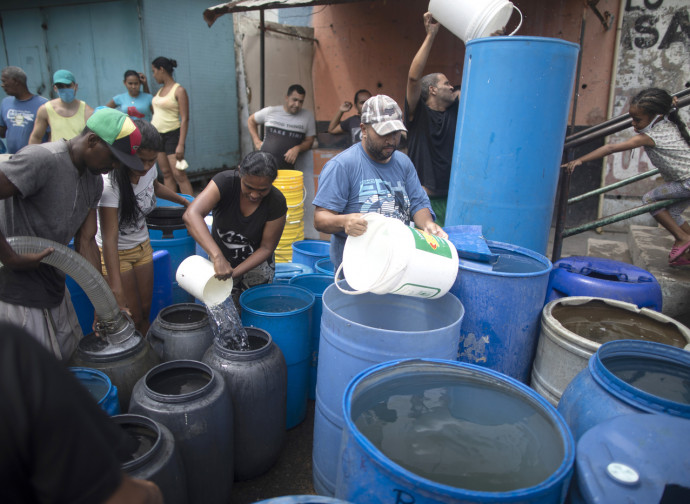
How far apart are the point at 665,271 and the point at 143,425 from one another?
3.82m

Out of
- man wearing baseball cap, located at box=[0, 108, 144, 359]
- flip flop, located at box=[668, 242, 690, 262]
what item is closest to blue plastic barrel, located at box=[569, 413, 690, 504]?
man wearing baseball cap, located at box=[0, 108, 144, 359]

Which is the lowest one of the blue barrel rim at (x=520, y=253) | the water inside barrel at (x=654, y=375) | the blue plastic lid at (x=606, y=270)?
the water inside barrel at (x=654, y=375)

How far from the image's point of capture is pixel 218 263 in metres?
2.50

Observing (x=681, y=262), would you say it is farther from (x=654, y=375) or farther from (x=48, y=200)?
(x=48, y=200)

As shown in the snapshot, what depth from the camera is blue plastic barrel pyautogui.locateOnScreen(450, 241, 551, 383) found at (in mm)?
2080

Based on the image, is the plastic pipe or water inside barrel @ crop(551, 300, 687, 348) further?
water inside barrel @ crop(551, 300, 687, 348)

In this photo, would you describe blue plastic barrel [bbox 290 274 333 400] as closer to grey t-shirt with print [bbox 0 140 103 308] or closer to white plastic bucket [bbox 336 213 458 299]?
white plastic bucket [bbox 336 213 458 299]

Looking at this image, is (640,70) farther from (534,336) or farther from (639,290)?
(534,336)

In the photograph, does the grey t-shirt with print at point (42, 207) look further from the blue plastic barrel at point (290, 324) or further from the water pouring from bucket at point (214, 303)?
the blue plastic barrel at point (290, 324)

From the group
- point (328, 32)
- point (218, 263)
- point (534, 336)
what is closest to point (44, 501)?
point (218, 263)

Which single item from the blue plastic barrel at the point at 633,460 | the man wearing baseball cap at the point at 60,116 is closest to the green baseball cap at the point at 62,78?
the man wearing baseball cap at the point at 60,116

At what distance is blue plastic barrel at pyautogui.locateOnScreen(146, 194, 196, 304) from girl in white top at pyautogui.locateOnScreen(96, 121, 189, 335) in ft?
1.21

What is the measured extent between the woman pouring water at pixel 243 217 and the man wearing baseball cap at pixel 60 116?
3.42 metres

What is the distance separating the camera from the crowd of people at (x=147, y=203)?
1.82 metres
